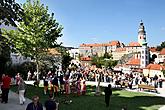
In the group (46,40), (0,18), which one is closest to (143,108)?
(0,18)

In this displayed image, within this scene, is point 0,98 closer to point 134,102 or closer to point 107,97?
point 107,97

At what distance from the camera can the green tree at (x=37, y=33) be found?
3456 cm

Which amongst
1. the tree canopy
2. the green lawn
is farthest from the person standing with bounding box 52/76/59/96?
the tree canopy

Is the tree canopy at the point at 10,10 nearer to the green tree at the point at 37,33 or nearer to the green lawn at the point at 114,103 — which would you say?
the green lawn at the point at 114,103

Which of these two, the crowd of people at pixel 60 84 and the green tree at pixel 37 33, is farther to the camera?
the green tree at pixel 37 33

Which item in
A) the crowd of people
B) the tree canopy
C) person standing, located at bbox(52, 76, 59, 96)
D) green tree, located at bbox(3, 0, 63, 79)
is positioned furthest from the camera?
green tree, located at bbox(3, 0, 63, 79)

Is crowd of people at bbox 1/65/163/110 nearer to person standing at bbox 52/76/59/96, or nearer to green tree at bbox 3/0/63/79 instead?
person standing at bbox 52/76/59/96

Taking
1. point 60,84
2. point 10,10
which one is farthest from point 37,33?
point 10,10

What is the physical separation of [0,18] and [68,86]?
44.1ft

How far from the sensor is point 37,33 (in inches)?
1374

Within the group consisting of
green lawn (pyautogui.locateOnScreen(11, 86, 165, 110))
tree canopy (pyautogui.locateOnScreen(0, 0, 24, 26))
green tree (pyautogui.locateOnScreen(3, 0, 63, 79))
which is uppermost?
green tree (pyautogui.locateOnScreen(3, 0, 63, 79))

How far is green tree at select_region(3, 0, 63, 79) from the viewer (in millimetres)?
34562

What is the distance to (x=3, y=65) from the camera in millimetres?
35625

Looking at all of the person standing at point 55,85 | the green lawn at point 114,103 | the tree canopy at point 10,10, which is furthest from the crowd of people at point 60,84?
the tree canopy at point 10,10
